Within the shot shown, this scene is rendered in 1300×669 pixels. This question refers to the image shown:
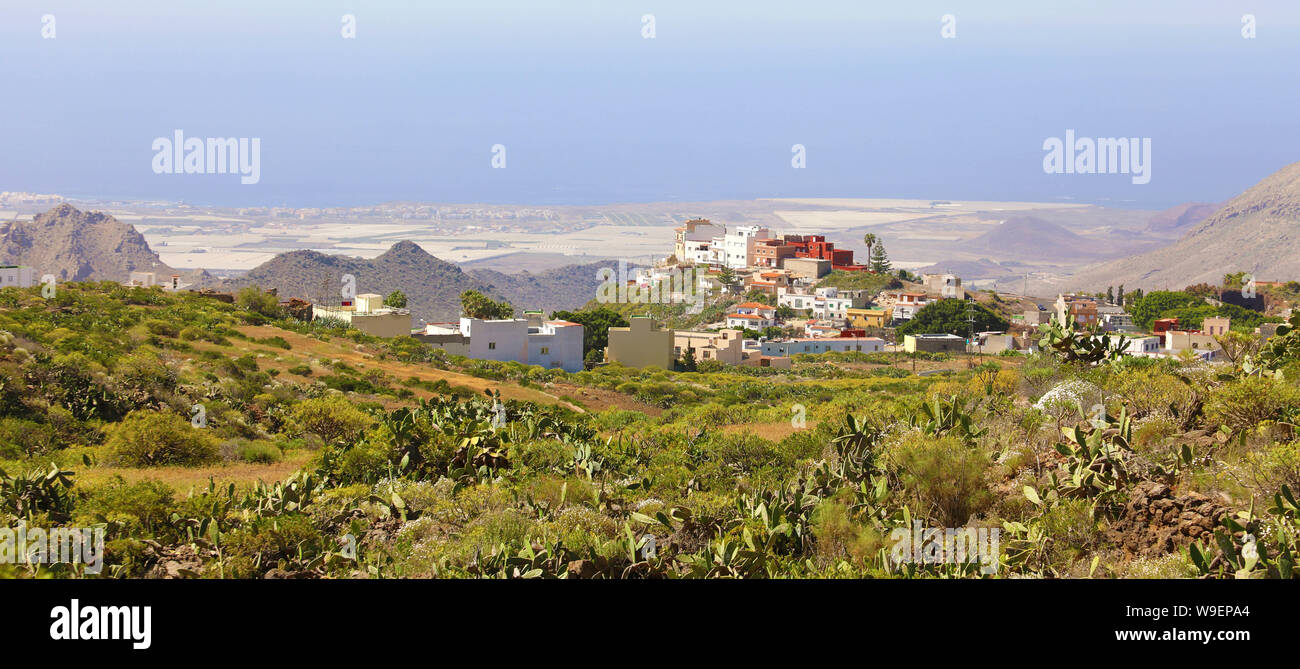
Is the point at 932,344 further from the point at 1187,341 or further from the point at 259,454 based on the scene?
the point at 259,454

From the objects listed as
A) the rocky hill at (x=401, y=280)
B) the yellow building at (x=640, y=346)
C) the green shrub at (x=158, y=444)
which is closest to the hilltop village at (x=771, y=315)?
the yellow building at (x=640, y=346)

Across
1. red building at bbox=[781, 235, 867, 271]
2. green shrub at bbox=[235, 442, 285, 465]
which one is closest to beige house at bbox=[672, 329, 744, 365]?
green shrub at bbox=[235, 442, 285, 465]

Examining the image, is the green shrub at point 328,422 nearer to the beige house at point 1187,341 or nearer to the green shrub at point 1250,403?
the green shrub at point 1250,403

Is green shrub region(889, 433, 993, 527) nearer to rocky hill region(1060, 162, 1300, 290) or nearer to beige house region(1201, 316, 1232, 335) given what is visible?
beige house region(1201, 316, 1232, 335)

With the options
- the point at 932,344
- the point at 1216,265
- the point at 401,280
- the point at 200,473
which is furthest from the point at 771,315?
the point at 1216,265
